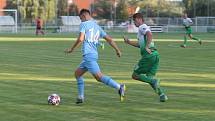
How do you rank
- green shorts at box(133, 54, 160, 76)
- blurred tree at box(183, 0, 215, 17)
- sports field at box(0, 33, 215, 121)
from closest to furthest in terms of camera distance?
sports field at box(0, 33, 215, 121) < green shorts at box(133, 54, 160, 76) < blurred tree at box(183, 0, 215, 17)

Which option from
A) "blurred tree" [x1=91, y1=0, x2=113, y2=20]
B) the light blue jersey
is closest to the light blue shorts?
the light blue jersey

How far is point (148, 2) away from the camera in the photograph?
8975cm

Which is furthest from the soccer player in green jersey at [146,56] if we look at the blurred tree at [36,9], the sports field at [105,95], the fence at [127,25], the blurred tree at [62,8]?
the blurred tree at [62,8]

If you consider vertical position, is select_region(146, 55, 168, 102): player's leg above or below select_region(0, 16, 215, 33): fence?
below

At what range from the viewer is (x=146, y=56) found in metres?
12.8

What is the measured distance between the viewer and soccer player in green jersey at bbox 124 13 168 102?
1261cm

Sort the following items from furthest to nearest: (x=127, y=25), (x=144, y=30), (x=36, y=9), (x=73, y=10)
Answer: (x=73, y=10)
(x=36, y=9)
(x=127, y=25)
(x=144, y=30)

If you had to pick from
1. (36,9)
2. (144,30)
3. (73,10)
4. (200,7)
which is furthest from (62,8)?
(144,30)

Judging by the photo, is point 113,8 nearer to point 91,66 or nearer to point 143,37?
point 143,37

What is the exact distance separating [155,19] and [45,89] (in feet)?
225

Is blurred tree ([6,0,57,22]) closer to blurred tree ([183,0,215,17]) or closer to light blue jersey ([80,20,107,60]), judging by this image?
blurred tree ([183,0,215,17])

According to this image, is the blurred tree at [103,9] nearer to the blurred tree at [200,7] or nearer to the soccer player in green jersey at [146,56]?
the blurred tree at [200,7]

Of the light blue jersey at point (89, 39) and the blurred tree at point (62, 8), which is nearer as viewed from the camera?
the light blue jersey at point (89, 39)

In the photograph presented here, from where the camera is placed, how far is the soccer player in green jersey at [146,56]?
496 inches
